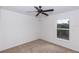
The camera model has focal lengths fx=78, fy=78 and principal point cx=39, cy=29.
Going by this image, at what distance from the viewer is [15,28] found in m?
3.77

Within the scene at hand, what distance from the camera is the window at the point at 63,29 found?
12.2 feet

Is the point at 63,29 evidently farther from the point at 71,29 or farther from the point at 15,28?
the point at 15,28

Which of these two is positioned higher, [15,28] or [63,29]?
[15,28]

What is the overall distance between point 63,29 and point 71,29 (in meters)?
0.56

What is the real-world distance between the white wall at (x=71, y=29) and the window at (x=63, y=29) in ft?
0.57

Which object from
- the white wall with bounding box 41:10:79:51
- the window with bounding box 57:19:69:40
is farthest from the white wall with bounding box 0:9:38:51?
the window with bounding box 57:19:69:40

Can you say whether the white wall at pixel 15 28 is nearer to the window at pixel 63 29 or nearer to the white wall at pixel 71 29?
the white wall at pixel 71 29

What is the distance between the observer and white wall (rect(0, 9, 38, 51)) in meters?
3.14

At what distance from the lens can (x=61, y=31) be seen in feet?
13.5

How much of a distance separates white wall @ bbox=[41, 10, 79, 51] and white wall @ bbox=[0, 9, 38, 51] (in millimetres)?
874

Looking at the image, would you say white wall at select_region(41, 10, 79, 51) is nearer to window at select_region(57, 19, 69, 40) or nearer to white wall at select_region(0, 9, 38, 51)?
window at select_region(57, 19, 69, 40)

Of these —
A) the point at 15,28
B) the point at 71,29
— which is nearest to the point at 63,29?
the point at 71,29
